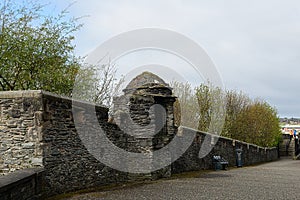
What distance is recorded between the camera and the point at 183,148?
15.0m

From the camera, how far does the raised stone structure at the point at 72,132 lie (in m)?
8.41

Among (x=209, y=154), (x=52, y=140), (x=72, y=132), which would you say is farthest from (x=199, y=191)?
(x=209, y=154)

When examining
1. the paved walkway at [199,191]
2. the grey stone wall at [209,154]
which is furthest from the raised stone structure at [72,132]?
the paved walkway at [199,191]

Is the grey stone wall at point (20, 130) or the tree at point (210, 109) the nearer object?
the grey stone wall at point (20, 130)

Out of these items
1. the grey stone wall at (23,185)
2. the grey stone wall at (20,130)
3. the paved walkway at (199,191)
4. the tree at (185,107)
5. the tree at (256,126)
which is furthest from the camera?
the tree at (256,126)

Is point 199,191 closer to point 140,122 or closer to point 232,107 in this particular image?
point 140,122

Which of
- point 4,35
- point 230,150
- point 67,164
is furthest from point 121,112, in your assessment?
point 230,150

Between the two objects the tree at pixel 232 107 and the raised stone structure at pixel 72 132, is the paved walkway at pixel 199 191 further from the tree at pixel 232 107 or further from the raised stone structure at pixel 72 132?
the tree at pixel 232 107

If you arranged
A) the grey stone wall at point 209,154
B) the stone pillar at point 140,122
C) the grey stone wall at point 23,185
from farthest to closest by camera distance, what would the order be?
1. the grey stone wall at point 209,154
2. the stone pillar at point 140,122
3. the grey stone wall at point 23,185

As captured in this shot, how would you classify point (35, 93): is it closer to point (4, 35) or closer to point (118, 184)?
point (118, 184)

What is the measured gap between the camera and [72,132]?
9508 mm

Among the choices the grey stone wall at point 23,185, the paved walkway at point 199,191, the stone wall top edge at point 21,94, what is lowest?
the paved walkway at point 199,191

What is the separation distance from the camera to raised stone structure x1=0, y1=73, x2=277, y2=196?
8.41 meters

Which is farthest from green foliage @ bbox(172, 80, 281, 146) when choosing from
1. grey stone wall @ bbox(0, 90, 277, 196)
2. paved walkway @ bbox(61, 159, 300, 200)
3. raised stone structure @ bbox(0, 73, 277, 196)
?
grey stone wall @ bbox(0, 90, 277, 196)
